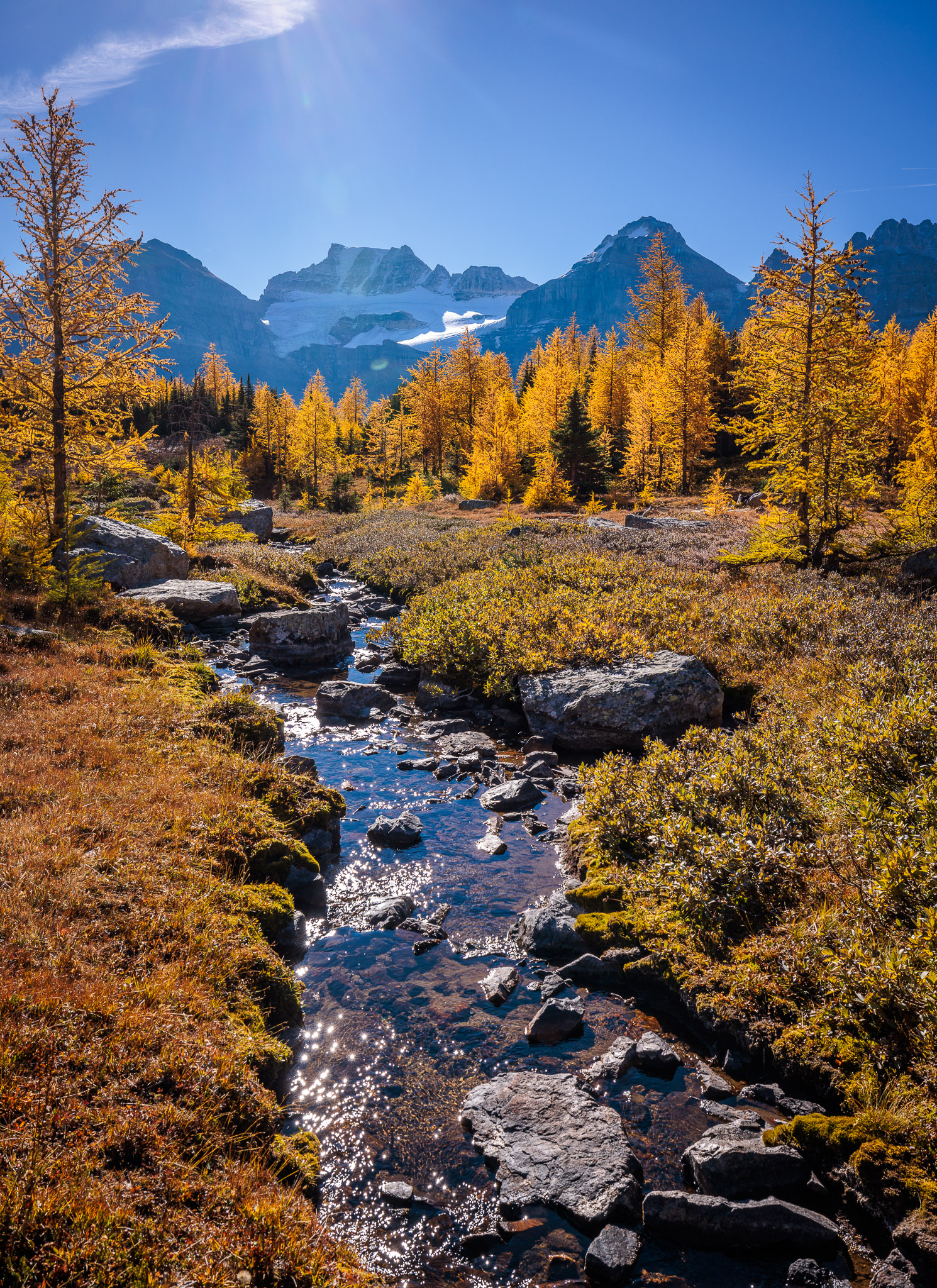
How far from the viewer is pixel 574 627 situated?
15023 millimetres

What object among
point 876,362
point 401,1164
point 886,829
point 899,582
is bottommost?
point 401,1164

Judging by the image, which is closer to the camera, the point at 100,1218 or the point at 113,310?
the point at 100,1218

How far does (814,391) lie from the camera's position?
2100 centimetres

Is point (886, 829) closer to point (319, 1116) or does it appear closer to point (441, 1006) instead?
point (441, 1006)

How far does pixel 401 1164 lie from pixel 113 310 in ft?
66.3

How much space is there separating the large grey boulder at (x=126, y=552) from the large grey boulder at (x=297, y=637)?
455 cm

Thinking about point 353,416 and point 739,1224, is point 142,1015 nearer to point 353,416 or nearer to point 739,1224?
point 739,1224

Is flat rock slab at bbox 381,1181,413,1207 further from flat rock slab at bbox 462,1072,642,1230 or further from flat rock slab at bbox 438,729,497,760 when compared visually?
flat rock slab at bbox 438,729,497,760

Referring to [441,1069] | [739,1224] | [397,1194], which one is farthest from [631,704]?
[397,1194]

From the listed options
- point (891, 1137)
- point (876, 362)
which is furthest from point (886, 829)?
point (876, 362)

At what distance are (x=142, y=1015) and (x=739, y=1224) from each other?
14.9 ft

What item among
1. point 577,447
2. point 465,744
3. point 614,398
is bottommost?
Result: point 465,744

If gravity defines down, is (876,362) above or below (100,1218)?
above

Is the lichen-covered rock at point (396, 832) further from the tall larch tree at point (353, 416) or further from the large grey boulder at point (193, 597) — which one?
the tall larch tree at point (353, 416)
